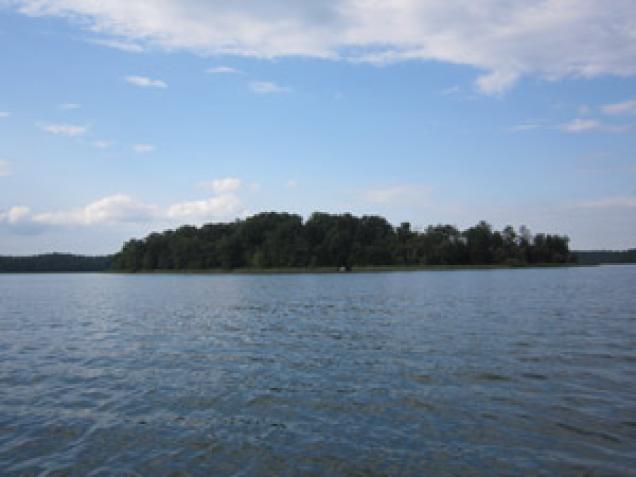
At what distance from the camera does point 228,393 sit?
17.5 meters

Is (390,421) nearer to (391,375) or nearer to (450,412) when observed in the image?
(450,412)

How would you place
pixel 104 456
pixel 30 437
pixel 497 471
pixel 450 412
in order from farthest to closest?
1. pixel 450 412
2. pixel 30 437
3. pixel 104 456
4. pixel 497 471

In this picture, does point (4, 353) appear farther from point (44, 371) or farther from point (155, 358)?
point (155, 358)

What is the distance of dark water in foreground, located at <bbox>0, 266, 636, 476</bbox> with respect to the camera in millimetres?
11430

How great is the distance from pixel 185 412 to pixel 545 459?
31.3 feet

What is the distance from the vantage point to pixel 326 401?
16.1m

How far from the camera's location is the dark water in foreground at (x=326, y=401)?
450 inches

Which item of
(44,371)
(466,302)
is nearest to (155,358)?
(44,371)

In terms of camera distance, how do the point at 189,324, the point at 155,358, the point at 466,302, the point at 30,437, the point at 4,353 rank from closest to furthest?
the point at 30,437
the point at 155,358
the point at 4,353
the point at 189,324
the point at 466,302

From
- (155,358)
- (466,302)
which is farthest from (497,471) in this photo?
(466,302)

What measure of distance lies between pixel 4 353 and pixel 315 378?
1725 centimetres

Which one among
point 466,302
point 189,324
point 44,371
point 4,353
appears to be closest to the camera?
point 44,371

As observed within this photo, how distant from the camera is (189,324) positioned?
38.5 m

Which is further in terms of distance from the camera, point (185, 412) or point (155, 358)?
point (155, 358)
